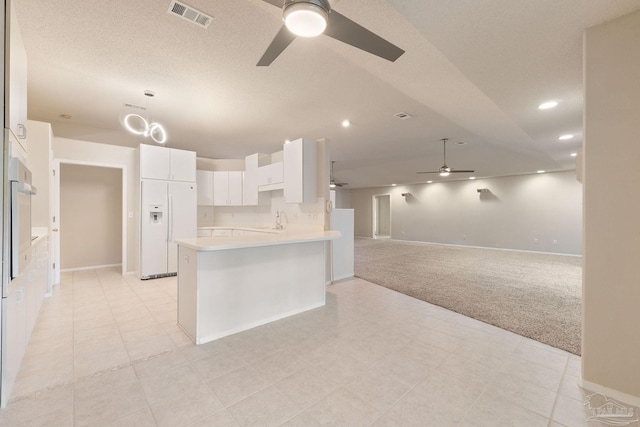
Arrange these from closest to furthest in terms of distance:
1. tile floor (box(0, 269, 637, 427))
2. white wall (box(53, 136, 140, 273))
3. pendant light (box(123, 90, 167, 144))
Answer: tile floor (box(0, 269, 637, 427)), pendant light (box(123, 90, 167, 144)), white wall (box(53, 136, 140, 273))

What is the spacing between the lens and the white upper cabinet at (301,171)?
13.8 ft

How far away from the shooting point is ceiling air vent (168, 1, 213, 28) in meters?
2.00

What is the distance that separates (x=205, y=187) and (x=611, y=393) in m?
6.32

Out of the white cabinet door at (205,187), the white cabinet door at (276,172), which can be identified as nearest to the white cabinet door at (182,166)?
the white cabinet door at (205,187)

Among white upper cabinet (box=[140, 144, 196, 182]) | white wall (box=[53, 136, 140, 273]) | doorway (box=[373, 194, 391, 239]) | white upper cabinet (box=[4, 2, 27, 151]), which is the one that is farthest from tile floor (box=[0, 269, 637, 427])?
doorway (box=[373, 194, 391, 239])

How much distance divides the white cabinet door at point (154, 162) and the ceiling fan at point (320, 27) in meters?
4.03

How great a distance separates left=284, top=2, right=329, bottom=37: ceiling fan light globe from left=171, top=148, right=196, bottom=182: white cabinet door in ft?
14.4

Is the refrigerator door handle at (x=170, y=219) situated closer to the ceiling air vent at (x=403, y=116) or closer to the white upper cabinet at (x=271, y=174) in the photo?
the white upper cabinet at (x=271, y=174)

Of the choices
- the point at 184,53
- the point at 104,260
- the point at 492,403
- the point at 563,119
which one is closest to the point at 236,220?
the point at 104,260

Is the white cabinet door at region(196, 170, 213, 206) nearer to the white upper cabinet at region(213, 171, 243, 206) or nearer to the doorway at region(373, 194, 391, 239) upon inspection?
the white upper cabinet at region(213, 171, 243, 206)

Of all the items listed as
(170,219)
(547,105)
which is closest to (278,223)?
(170,219)

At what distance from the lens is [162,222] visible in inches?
194

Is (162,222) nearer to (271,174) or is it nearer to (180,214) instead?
(180,214)

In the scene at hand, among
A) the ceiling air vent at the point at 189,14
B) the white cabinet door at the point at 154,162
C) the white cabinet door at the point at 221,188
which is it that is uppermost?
the ceiling air vent at the point at 189,14
